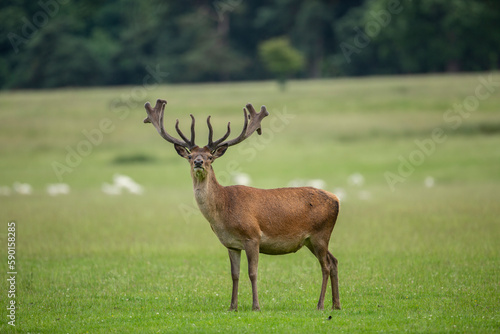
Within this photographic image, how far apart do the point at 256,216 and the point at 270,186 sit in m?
24.4

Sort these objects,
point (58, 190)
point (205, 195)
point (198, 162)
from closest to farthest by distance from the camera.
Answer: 1. point (198, 162)
2. point (205, 195)
3. point (58, 190)

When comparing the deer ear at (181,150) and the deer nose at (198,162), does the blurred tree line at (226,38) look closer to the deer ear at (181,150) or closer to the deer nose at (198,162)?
the deer ear at (181,150)

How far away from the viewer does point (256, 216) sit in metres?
11.7

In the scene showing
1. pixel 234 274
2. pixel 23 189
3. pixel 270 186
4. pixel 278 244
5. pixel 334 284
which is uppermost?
pixel 270 186

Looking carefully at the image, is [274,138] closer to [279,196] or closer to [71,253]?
[71,253]

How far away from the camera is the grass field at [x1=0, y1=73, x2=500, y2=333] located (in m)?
11.7

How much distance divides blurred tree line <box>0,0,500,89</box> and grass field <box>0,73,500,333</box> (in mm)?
10940

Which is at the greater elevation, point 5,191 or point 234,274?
point 5,191

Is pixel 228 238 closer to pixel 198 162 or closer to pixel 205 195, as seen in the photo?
pixel 205 195

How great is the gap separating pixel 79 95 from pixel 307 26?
92.1 ft

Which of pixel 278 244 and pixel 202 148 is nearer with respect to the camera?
pixel 278 244

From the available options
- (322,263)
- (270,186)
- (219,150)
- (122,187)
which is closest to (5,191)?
(122,187)

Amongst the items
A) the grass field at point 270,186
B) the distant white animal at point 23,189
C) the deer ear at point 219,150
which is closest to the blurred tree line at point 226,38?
the grass field at point 270,186

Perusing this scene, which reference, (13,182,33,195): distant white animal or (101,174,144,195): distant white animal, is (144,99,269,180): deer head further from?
(13,182,33,195): distant white animal
